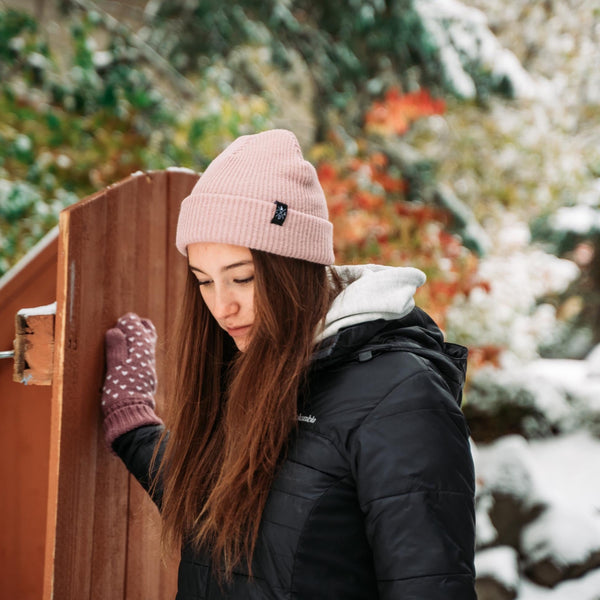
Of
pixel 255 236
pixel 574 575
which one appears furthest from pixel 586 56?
pixel 255 236

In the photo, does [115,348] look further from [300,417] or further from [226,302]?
[300,417]

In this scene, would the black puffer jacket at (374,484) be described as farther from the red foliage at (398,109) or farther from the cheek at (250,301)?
the red foliage at (398,109)

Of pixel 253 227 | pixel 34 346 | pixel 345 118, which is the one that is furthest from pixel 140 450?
pixel 345 118

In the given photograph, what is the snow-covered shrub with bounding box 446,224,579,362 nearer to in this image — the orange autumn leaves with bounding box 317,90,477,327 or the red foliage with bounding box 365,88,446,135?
the orange autumn leaves with bounding box 317,90,477,327

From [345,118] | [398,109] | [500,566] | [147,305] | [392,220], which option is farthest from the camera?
[345,118]

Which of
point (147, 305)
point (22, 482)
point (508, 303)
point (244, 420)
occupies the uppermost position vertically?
point (508, 303)

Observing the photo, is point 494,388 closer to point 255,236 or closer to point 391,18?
point 391,18

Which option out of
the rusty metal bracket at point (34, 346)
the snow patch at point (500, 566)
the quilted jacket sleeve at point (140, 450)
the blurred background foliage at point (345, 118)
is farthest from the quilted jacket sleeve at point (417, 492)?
the snow patch at point (500, 566)

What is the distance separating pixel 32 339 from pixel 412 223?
14.4 feet

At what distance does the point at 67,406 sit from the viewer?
1486mm

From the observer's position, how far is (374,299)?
128 cm

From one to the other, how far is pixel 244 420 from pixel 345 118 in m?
5.69

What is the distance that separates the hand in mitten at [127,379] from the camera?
1596 millimetres

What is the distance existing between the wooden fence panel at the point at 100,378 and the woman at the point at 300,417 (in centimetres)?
19
